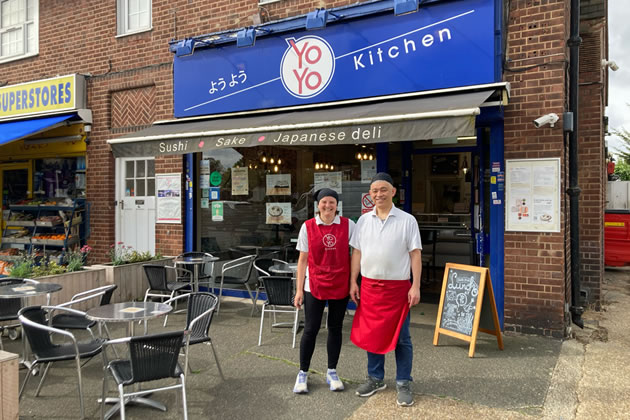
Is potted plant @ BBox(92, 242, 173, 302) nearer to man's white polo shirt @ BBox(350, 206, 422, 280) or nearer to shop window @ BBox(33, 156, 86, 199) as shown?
shop window @ BBox(33, 156, 86, 199)

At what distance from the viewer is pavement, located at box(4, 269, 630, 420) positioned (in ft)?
12.7

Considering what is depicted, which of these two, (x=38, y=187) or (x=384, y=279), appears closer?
(x=384, y=279)

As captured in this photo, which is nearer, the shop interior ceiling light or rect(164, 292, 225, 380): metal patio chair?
rect(164, 292, 225, 380): metal patio chair

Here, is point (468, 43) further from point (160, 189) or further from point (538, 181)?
point (160, 189)

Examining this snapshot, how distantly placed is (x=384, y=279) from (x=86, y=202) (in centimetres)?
767

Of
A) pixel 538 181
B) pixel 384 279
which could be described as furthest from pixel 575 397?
pixel 538 181

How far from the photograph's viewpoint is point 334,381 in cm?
425

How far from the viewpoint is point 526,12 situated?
19.6 ft

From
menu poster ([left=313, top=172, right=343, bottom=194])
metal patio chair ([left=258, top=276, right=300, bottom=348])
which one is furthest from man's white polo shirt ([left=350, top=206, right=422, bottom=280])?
menu poster ([left=313, top=172, right=343, bottom=194])

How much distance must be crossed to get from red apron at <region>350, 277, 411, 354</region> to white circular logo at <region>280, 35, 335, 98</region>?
3955mm

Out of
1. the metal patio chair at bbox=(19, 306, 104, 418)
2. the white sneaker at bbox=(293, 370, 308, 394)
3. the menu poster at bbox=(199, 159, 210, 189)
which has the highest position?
the menu poster at bbox=(199, 159, 210, 189)

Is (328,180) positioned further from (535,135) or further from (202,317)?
(202,317)

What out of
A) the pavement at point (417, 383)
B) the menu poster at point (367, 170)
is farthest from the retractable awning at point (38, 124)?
the menu poster at point (367, 170)

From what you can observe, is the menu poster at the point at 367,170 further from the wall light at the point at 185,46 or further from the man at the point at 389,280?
the wall light at the point at 185,46
